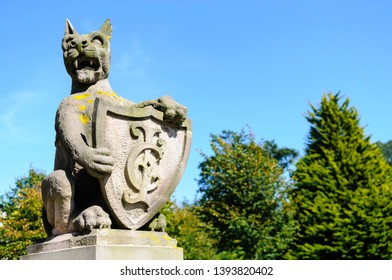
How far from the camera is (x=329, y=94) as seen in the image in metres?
23.3

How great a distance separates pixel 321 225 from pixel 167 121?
48.2 ft

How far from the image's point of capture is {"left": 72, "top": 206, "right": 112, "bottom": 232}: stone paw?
514cm

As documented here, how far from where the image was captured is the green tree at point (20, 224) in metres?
19.8

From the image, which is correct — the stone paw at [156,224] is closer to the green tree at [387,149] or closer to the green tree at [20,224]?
the green tree at [20,224]

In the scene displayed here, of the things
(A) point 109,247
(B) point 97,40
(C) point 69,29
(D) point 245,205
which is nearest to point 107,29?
(B) point 97,40

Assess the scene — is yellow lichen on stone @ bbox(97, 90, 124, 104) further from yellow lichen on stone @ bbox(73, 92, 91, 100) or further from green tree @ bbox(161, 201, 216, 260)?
green tree @ bbox(161, 201, 216, 260)

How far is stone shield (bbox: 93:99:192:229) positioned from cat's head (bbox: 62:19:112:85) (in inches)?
30.3

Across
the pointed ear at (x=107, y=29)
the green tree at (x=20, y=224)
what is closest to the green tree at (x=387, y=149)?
the green tree at (x=20, y=224)

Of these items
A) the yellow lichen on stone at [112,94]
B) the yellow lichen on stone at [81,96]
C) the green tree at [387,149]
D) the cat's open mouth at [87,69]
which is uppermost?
the green tree at [387,149]

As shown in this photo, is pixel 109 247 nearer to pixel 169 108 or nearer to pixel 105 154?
pixel 105 154
